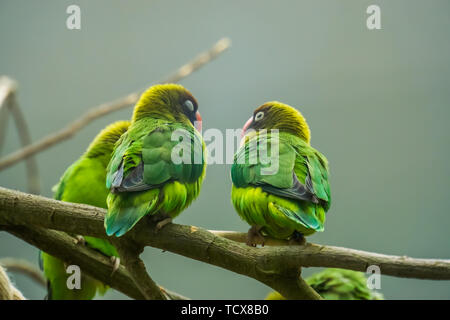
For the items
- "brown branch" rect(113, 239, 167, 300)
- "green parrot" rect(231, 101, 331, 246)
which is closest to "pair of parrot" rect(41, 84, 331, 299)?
"green parrot" rect(231, 101, 331, 246)

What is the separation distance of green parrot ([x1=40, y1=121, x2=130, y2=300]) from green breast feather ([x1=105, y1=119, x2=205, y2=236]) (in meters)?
0.34

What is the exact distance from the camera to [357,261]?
1.09m

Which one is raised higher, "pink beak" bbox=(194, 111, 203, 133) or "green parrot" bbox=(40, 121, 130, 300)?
"pink beak" bbox=(194, 111, 203, 133)

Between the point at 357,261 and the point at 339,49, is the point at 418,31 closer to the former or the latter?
the point at 339,49

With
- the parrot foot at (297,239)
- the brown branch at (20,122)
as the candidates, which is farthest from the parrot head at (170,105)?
the brown branch at (20,122)

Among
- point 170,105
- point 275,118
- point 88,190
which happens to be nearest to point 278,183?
point 275,118

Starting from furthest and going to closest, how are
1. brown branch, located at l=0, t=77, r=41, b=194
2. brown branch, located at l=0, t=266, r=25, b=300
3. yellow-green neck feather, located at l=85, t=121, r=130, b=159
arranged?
brown branch, located at l=0, t=77, r=41, b=194 → yellow-green neck feather, located at l=85, t=121, r=130, b=159 → brown branch, located at l=0, t=266, r=25, b=300

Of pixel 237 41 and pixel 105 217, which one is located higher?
pixel 237 41

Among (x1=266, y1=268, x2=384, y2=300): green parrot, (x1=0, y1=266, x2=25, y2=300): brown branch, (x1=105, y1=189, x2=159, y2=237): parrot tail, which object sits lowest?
(x1=266, y1=268, x2=384, y2=300): green parrot

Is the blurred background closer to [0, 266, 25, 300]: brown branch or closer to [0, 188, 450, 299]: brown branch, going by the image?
[0, 188, 450, 299]: brown branch

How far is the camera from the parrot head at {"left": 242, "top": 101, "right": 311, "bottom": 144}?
147cm

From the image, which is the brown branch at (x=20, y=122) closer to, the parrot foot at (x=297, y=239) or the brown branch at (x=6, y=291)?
the brown branch at (x=6, y=291)
